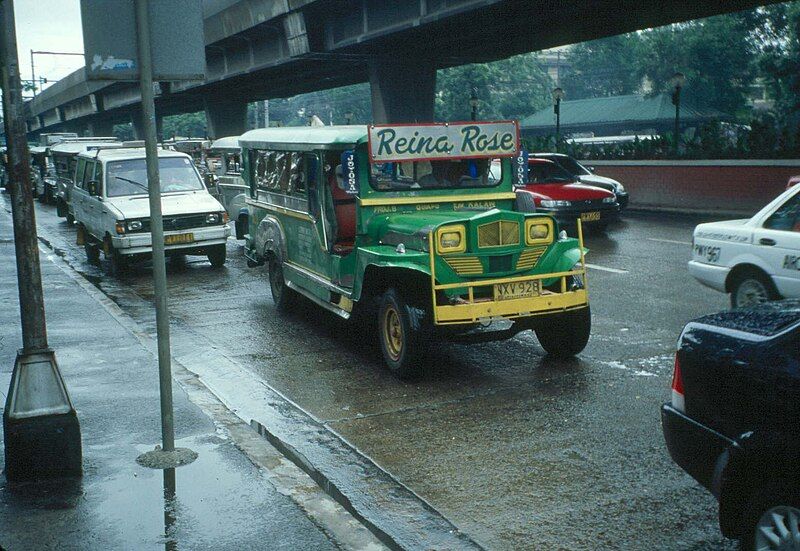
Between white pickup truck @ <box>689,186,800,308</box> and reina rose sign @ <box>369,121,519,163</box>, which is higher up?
reina rose sign @ <box>369,121,519,163</box>

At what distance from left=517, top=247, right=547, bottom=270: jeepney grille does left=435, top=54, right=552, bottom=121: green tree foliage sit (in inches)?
2358

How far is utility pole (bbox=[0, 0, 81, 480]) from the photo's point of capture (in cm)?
546

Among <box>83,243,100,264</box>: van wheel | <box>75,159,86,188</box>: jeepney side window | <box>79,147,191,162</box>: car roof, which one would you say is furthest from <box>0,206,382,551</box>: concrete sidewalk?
<box>75,159,86,188</box>: jeepney side window

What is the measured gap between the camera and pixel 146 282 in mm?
14625

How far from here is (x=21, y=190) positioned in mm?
5652

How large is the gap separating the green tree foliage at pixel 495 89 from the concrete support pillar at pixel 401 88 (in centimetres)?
3545

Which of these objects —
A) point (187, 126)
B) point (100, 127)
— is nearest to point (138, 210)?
point (100, 127)

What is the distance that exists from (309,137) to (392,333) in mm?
2625

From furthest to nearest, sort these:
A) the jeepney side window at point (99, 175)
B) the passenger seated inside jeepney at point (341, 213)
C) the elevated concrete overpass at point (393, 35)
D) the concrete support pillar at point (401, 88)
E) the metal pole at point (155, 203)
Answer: the concrete support pillar at point (401, 88) < the elevated concrete overpass at point (393, 35) < the jeepney side window at point (99, 175) < the passenger seated inside jeepney at point (341, 213) < the metal pole at point (155, 203)

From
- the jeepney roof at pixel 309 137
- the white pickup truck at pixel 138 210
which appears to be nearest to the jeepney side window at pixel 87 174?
the white pickup truck at pixel 138 210

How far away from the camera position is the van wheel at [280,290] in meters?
11.3

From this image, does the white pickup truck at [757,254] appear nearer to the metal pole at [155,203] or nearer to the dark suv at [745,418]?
the dark suv at [745,418]

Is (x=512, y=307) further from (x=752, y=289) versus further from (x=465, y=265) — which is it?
(x=752, y=289)

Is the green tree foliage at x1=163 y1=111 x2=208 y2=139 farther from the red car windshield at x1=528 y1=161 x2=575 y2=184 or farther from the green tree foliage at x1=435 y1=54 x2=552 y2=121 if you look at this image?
the red car windshield at x1=528 y1=161 x2=575 y2=184
